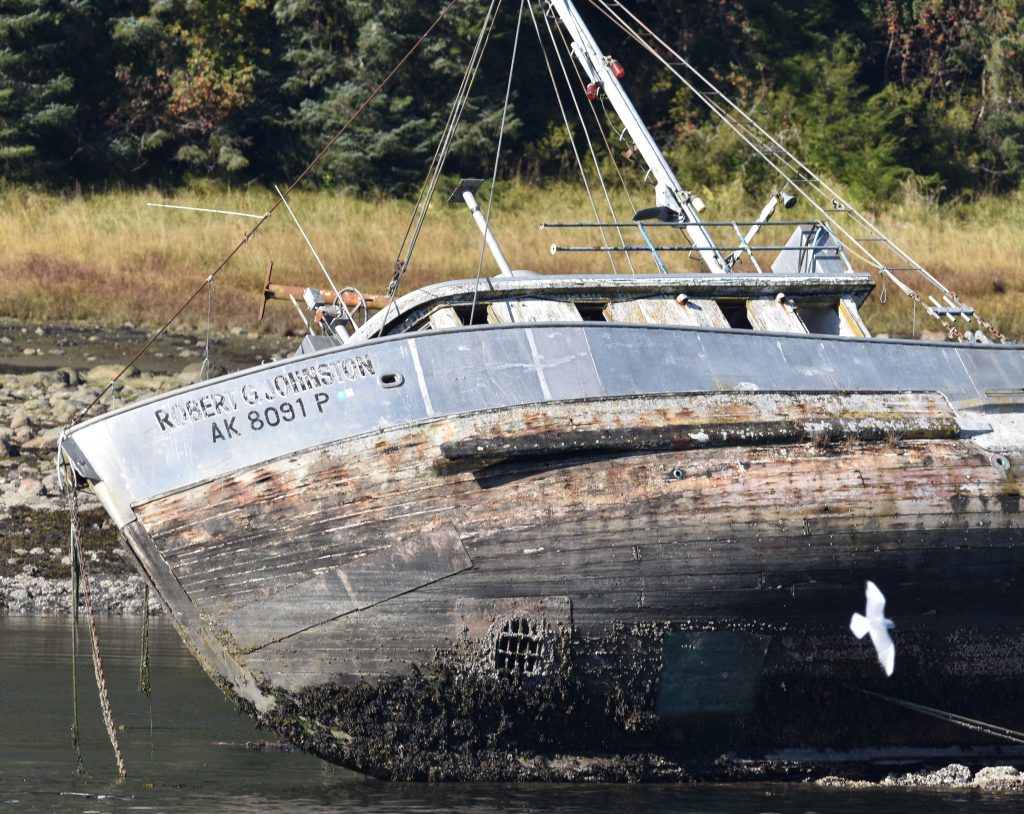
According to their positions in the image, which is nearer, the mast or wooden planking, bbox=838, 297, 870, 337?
wooden planking, bbox=838, 297, 870, 337

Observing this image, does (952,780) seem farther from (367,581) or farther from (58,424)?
(58,424)

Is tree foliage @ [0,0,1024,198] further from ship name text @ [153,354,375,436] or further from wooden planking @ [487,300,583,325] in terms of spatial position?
ship name text @ [153,354,375,436]

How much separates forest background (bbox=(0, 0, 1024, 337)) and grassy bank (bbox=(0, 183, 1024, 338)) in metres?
2.48

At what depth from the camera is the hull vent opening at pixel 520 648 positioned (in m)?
12.4

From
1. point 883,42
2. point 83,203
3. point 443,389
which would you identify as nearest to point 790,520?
point 443,389

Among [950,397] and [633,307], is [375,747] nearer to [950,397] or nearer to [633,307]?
[633,307]

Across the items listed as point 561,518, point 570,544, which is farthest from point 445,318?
point 570,544

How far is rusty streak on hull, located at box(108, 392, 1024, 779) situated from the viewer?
1233cm

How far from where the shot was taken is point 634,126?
1662cm

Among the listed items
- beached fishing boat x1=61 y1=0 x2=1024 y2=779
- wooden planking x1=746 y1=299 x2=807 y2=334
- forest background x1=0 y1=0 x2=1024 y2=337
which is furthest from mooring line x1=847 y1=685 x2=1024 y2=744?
forest background x1=0 y1=0 x2=1024 y2=337

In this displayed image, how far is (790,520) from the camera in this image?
41.5 ft

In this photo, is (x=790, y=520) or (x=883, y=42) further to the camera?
(x=883, y=42)

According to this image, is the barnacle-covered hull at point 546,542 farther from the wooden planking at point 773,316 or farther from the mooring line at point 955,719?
the wooden planking at point 773,316

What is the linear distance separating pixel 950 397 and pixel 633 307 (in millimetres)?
2691
